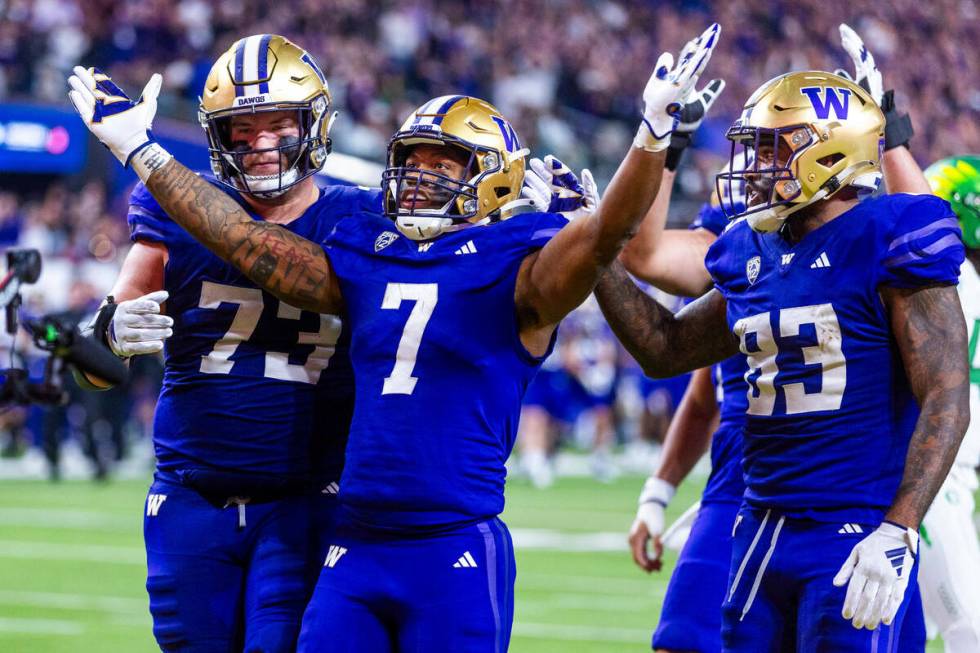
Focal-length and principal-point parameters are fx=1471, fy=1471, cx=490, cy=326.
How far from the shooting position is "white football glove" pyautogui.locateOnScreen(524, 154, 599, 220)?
12.2ft

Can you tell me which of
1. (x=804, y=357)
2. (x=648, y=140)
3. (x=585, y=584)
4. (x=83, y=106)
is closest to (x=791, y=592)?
(x=804, y=357)

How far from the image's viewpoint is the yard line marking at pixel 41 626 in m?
6.93

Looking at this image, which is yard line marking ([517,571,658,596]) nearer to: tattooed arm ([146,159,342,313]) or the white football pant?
the white football pant

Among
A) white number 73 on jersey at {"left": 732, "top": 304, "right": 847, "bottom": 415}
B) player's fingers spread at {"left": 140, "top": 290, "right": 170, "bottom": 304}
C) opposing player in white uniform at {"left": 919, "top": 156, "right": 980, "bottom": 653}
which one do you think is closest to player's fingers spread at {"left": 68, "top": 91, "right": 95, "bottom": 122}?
player's fingers spread at {"left": 140, "top": 290, "right": 170, "bottom": 304}

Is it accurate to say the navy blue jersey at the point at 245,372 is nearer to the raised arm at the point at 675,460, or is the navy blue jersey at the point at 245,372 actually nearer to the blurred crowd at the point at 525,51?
the raised arm at the point at 675,460

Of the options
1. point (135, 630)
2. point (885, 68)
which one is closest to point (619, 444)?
point (885, 68)

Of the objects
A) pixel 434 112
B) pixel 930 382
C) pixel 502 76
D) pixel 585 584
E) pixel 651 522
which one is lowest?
pixel 585 584

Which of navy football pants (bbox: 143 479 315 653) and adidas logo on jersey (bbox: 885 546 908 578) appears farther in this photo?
navy football pants (bbox: 143 479 315 653)

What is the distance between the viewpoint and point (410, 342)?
3344mm

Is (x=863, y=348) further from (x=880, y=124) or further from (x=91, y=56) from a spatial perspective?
(x=91, y=56)

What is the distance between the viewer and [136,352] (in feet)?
11.7

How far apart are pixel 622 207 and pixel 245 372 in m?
1.13

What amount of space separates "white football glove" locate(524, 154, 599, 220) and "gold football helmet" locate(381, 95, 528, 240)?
3.5 inches

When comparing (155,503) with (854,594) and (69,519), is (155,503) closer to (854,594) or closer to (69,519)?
(854,594)
